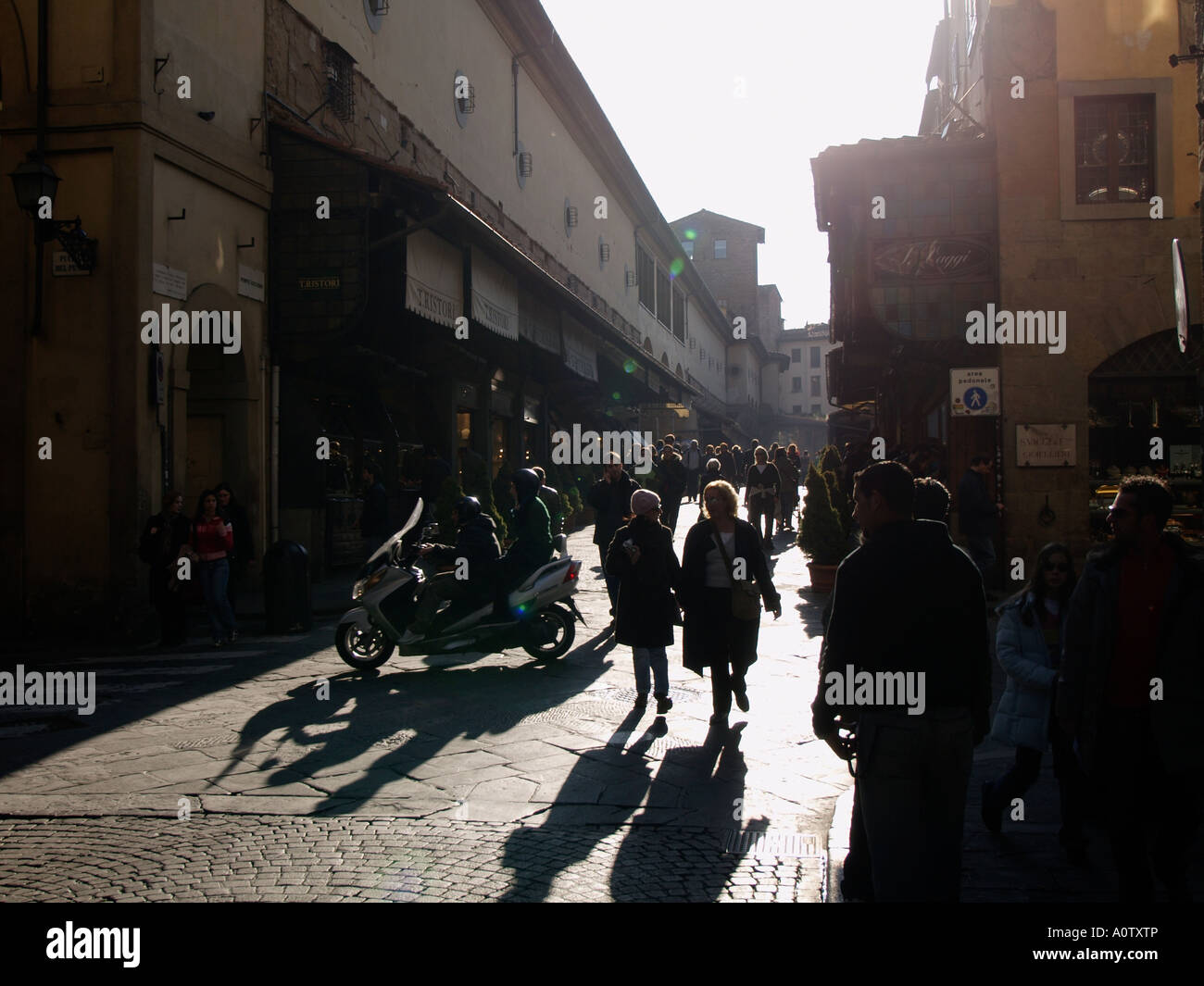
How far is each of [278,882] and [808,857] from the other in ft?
7.03

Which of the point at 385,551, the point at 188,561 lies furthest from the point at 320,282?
the point at 385,551

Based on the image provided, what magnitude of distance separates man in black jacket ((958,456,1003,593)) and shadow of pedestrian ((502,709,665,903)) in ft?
18.4

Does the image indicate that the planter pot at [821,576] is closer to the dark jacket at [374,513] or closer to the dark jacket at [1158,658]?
the dark jacket at [374,513]

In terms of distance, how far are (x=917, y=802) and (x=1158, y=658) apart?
1.16 metres

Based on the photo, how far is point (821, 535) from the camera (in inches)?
527

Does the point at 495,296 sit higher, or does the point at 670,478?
the point at 495,296

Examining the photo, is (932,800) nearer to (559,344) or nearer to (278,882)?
(278,882)

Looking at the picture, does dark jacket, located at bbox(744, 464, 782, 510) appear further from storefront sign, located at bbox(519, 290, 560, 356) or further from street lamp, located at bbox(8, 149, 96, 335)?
street lamp, located at bbox(8, 149, 96, 335)

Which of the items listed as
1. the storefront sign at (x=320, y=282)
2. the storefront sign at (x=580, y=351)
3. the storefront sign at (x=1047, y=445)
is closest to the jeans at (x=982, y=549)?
the storefront sign at (x=1047, y=445)

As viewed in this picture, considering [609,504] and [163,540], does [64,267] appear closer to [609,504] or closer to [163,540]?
[163,540]

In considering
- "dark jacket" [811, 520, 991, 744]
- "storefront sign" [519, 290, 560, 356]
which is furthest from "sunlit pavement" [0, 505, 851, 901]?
"storefront sign" [519, 290, 560, 356]

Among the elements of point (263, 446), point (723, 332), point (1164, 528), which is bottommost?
point (1164, 528)

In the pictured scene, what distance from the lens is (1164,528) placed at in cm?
388
